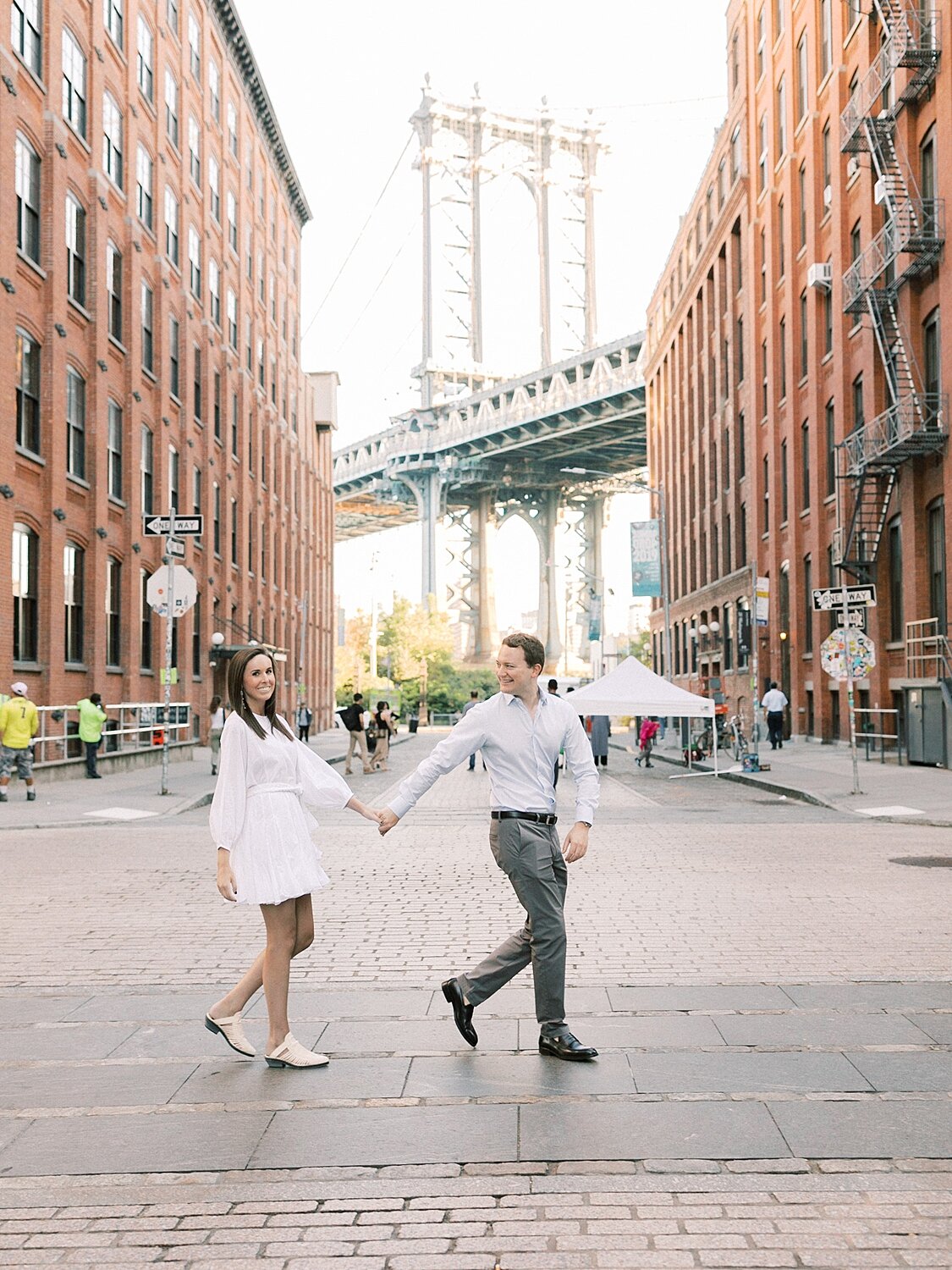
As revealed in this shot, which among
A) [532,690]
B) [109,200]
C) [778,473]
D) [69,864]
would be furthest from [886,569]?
[532,690]

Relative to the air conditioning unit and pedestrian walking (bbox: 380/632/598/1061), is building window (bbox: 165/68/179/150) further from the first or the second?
pedestrian walking (bbox: 380/632/598/1061)

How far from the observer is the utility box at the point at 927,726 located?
25.2 metres

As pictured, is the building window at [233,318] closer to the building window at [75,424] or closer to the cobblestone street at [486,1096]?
the building window at [75,424]

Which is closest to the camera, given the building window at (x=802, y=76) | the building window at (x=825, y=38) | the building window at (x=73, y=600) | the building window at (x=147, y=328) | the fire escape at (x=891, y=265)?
the fire escape at (x=891, y=265)

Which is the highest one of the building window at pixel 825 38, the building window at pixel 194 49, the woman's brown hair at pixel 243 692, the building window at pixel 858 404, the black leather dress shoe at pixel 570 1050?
the building window at pixel 194 49

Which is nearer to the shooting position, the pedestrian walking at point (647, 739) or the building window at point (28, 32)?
the building window at point (28, 32)

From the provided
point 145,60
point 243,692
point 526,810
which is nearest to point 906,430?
point 145,60

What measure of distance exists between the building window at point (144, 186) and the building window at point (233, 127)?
1310 centimetres

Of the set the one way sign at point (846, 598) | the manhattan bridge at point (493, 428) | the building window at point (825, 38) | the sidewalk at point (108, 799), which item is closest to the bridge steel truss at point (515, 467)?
the manhattan bridge at point (493, 428)

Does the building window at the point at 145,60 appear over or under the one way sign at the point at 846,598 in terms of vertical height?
over

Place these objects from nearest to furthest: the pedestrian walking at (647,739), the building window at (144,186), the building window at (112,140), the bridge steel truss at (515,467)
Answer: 1. the building window at (112,140)
2. the pedestrian walking at (647,739)
3. the building window at (144,186)
4. the bridge steel truss at (515,467)

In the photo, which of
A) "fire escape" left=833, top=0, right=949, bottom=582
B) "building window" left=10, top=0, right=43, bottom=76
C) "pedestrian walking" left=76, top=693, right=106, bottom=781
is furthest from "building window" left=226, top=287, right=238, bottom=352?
"pedestrian walking" left=76, top=693, right=106, bottom=781

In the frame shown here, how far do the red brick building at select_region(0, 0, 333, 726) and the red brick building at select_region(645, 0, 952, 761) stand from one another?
15.8m

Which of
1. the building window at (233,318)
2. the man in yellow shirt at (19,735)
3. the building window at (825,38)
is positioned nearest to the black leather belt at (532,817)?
the man in yellow shirt at (19,735)
